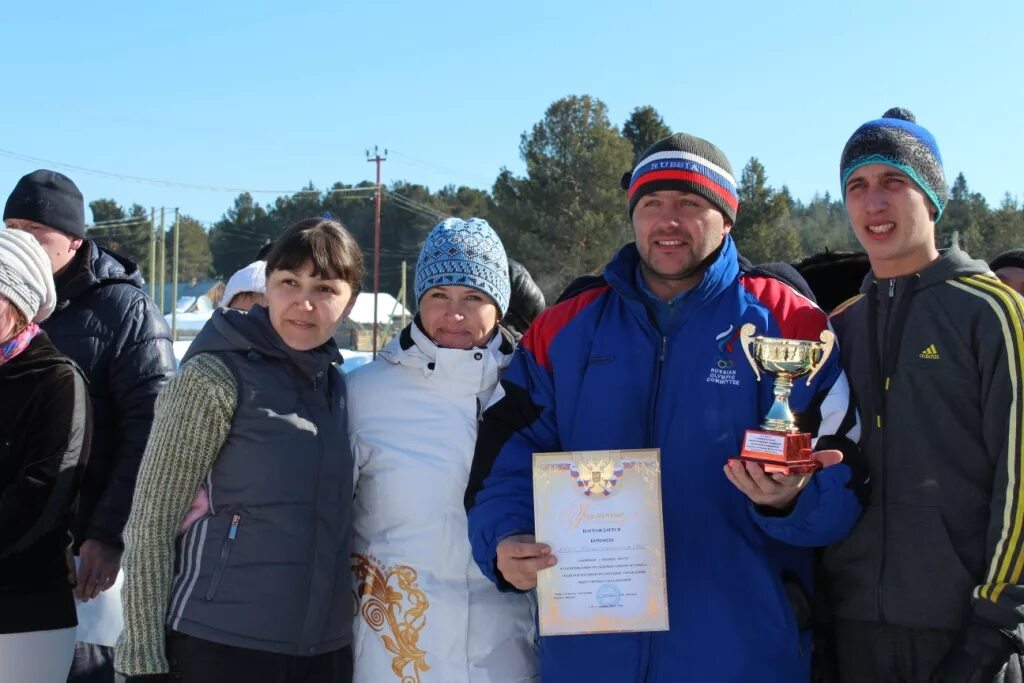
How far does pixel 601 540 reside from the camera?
2.65 meters

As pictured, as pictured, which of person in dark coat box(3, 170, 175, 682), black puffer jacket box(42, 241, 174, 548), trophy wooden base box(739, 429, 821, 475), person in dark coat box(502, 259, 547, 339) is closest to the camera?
trophy wooden base box(739, 429, 821, 475)

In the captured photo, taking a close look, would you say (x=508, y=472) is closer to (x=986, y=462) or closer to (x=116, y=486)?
(x=986, y=462)

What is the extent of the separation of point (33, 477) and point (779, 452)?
2390 mm

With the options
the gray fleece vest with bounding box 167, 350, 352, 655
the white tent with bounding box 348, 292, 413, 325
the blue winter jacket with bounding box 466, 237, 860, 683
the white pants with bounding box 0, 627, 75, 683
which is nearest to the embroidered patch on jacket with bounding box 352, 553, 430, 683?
the gray fleece vest with bounding box 167, 350, 352, 655

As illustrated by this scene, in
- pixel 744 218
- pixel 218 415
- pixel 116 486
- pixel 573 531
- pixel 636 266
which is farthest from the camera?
pixel 744 218

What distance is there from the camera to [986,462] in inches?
105

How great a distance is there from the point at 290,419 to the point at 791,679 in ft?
5.47

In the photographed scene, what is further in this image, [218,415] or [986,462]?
[218,415]

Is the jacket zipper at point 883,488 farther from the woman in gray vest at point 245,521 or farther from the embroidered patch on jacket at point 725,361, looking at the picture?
the woman in gray vest at point 245,521

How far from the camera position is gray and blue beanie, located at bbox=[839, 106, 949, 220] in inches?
114

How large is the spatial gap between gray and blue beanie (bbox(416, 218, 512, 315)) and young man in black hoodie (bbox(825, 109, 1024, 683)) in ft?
3.92

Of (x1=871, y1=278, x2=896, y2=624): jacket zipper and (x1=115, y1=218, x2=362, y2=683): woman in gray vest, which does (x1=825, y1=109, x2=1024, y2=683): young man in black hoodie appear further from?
(x1=115, y1=218, x2=362, y2=683): woman in gray vest

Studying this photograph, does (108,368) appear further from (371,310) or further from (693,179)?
(371,310)

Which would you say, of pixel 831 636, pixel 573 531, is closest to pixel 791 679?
pixel 831 636
